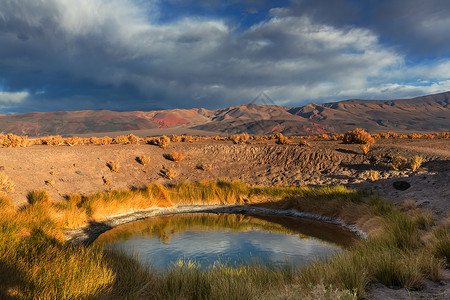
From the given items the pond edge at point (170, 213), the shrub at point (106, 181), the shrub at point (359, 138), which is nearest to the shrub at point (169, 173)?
the shrub at point (106, 181)

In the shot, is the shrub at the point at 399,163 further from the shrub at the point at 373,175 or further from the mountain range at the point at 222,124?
the mountain range at the point at 222,124

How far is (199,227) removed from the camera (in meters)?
12.5

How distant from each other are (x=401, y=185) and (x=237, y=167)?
465 inches

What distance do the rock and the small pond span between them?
4.70 meters

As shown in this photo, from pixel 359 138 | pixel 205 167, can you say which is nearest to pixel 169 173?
pixel 205 167

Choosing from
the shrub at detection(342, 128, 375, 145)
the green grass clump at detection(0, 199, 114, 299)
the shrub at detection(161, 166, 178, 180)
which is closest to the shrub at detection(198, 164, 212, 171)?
the shrub at detection(161, 166, 178, 180)

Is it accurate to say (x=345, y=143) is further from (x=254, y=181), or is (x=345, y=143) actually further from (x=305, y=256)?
(x=305, y=256)

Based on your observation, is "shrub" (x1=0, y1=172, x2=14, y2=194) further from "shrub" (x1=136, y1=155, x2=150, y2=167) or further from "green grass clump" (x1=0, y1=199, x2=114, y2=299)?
"shrub" (x1=136, y1=155, x2=150, y2=167)

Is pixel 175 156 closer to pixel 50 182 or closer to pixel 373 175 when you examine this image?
pixel 50 182

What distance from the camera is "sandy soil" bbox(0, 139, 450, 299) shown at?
1393 centimetres

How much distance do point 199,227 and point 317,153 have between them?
13167mm

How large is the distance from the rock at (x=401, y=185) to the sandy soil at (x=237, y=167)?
0.17 metres

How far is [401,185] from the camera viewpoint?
47.3 feet

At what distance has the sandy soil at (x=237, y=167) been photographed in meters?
13.9
